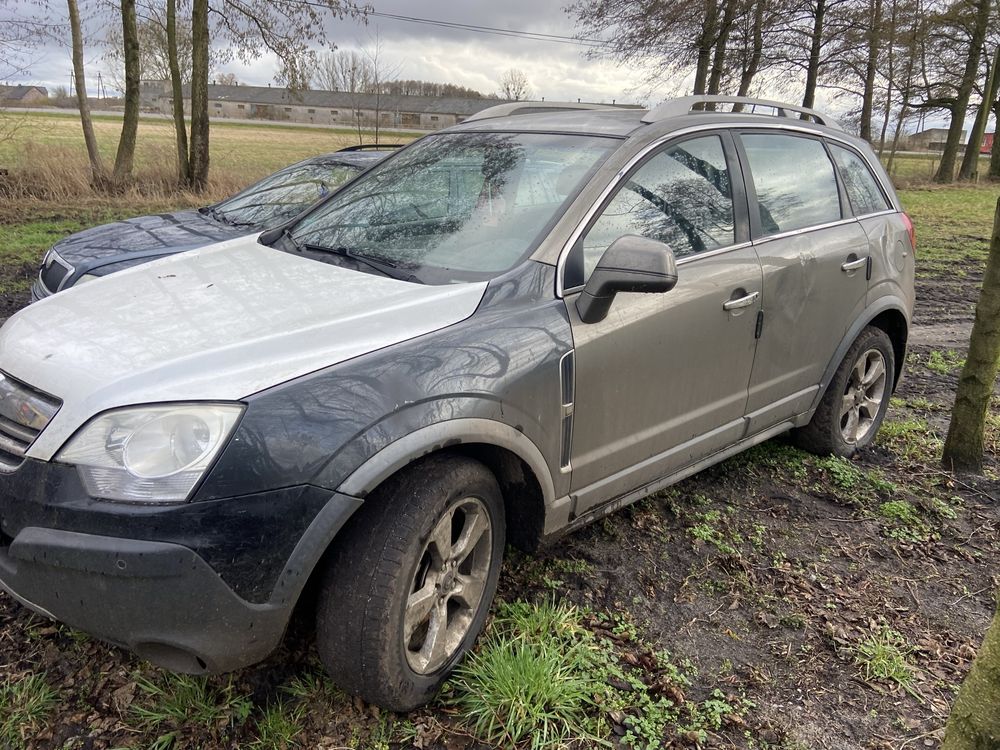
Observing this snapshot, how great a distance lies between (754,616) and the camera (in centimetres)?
282

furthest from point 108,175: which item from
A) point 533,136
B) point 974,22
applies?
point 974,22

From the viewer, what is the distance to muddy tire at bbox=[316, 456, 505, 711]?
6.61 feet

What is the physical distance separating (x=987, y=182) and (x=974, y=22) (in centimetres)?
625

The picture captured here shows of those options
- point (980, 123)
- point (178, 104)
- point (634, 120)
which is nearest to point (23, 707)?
point (634, 120)

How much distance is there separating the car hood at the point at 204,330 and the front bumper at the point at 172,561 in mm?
201

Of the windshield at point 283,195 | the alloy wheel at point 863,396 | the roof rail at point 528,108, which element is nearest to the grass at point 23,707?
the roof rail at point 528,108

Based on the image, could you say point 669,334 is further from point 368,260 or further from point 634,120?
point 368,260

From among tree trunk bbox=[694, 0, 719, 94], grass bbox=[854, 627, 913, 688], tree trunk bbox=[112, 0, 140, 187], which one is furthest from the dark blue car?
tree trunk bbox=[694, 0, 719, 94]

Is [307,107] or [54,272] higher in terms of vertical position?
[307,107]

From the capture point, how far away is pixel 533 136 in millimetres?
3113

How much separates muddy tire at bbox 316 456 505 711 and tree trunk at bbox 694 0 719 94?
58.4ft

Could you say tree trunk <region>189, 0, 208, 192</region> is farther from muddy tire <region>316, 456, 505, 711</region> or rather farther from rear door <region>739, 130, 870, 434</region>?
muddy tire <region>316, 456, 505, 711</region>

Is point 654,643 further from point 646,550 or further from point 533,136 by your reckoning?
point 533,136

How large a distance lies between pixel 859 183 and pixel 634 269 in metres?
2.43
